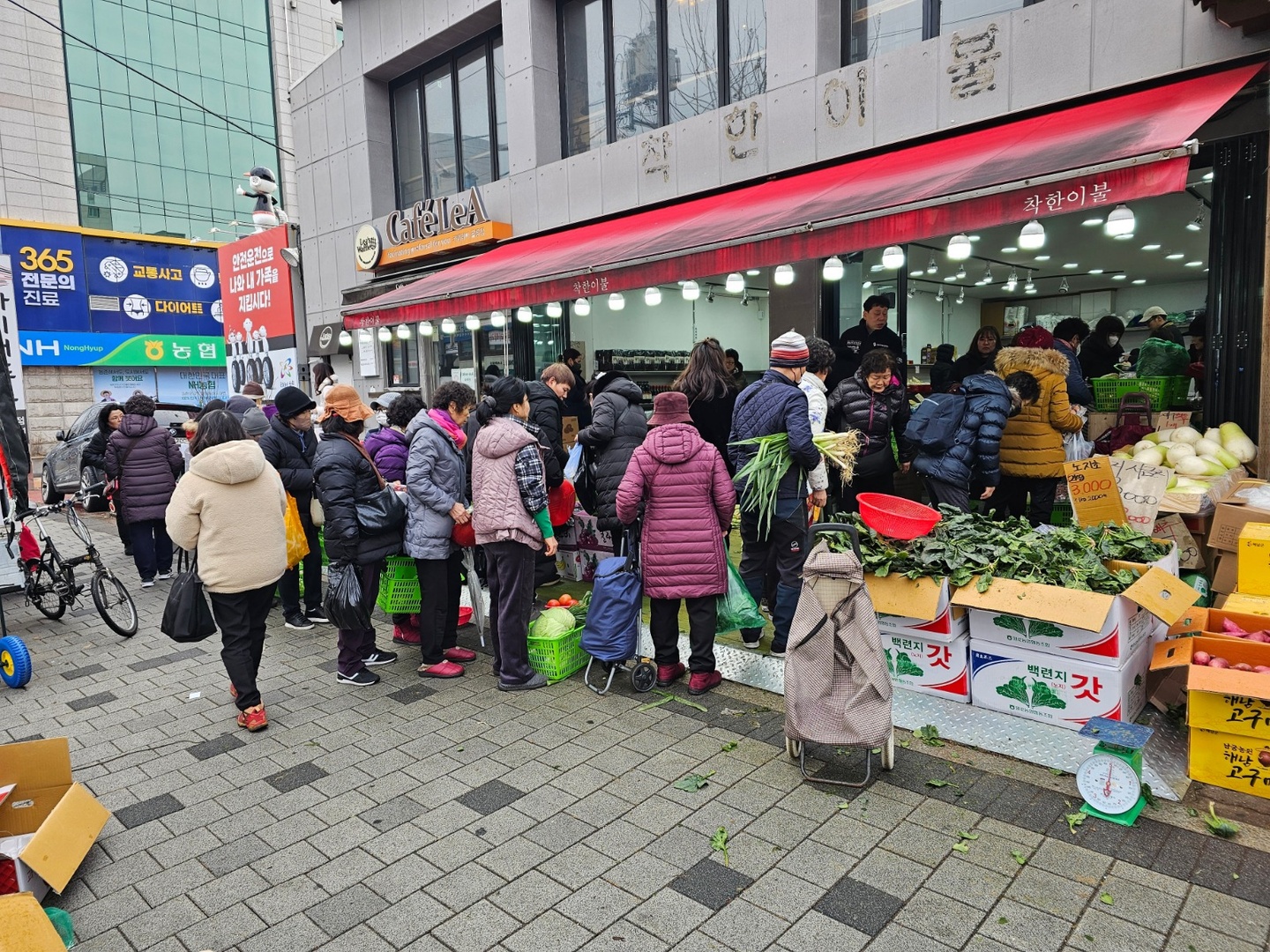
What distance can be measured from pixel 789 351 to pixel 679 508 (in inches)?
51.0

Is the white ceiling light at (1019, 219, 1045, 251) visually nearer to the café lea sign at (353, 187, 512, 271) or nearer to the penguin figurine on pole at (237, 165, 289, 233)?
the café lea sign at (353, 187, 512, 271)

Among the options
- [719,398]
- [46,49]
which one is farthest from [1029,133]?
[46,49]

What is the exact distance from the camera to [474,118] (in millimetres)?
12672

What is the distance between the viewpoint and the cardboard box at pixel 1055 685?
375 centimetres

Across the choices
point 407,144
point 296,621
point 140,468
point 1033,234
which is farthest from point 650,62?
point 296,621

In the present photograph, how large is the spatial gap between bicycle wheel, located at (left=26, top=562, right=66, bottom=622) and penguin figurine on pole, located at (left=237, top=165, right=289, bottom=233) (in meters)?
11.0

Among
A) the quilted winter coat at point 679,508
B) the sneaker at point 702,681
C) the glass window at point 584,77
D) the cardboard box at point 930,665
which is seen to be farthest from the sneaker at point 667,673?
the glass window at point 584,77

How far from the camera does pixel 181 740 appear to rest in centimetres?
446

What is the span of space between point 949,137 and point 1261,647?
537 cm

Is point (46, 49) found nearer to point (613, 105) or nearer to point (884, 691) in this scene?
point (613, 105)

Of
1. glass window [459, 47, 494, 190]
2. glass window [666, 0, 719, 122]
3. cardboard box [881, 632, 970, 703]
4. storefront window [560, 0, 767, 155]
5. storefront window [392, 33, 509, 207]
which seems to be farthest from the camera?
glass window [459, 47, 494, 190]

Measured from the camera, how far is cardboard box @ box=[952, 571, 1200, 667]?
3.63 metres

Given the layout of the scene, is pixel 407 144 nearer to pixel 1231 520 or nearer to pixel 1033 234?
pixel 1033 234

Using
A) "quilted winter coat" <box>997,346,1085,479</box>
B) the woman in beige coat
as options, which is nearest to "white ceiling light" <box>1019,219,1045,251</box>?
"quilted winter coat" <box>997,346,1085,479</box>
